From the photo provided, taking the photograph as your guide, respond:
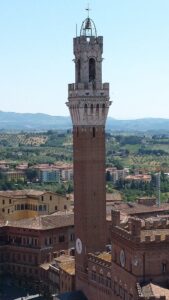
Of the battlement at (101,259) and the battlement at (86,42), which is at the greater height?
the battlement at (86,42)

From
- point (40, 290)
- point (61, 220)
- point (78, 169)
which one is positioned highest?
point (78, 169)

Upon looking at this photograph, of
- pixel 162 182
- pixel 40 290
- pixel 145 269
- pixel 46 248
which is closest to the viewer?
pixel 145 269

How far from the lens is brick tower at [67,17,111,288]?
49.0 metres

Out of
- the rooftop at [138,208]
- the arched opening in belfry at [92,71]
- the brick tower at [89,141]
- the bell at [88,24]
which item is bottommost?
the rooftop at [138,208]

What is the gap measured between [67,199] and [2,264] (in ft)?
52.6

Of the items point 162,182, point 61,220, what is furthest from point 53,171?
point 61,220

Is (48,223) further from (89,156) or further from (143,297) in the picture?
(143,297)

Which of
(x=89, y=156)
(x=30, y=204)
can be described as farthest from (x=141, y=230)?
(x=30, y=204)

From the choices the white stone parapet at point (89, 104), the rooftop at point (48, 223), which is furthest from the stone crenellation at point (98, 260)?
the rooftop at point (48, 223)

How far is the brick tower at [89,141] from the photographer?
49031 millimetres

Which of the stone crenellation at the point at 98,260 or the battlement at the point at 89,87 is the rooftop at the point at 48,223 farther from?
the battlement at the point at 89,87

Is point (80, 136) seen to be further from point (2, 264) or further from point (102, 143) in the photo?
point (2, 264)

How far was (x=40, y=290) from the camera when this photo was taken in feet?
199

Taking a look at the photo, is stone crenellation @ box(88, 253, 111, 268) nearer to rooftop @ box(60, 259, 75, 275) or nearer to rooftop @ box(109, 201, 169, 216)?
rooftop @ box(60, 259, 75, 275)
